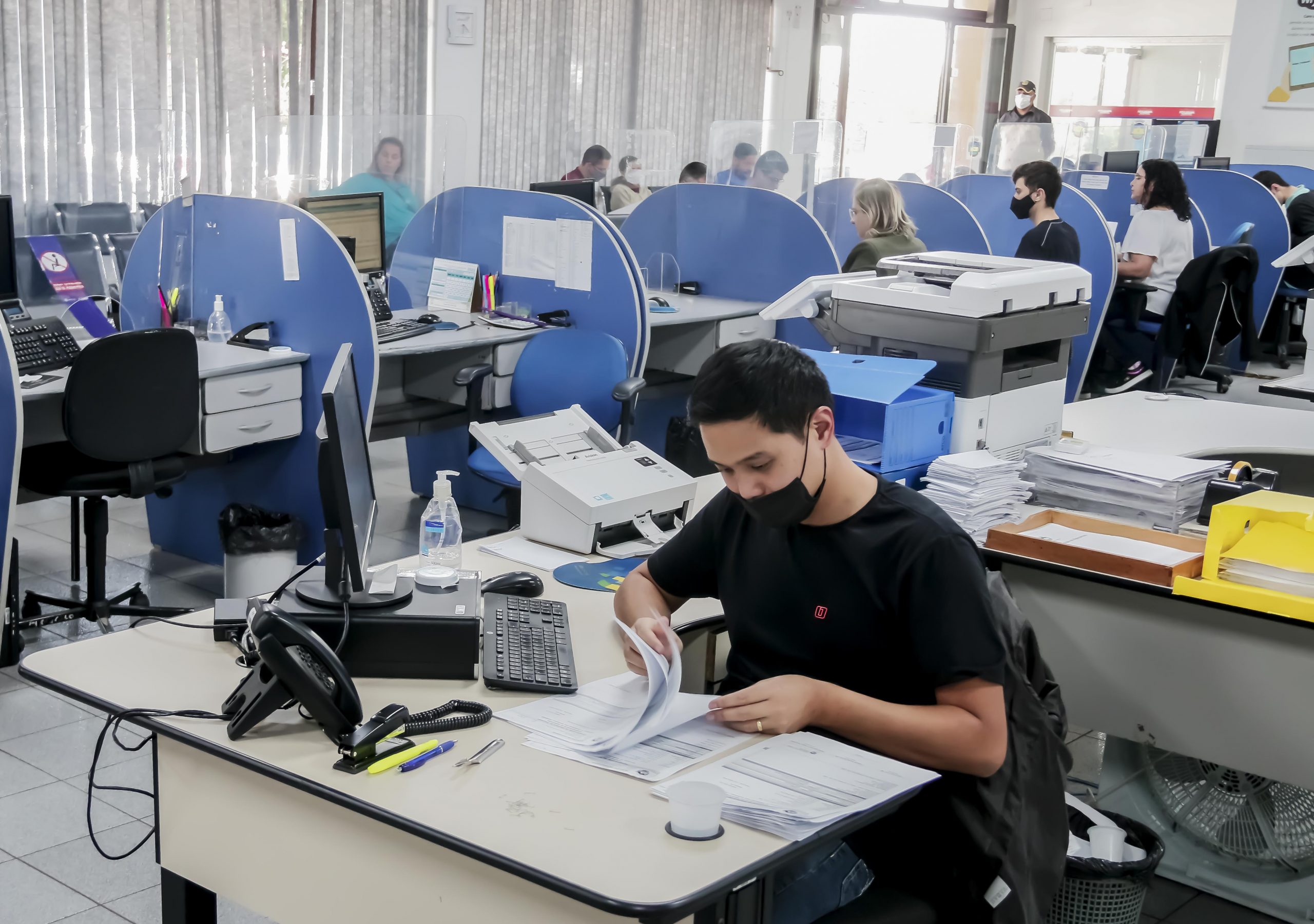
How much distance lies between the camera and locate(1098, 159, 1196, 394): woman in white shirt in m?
6.68

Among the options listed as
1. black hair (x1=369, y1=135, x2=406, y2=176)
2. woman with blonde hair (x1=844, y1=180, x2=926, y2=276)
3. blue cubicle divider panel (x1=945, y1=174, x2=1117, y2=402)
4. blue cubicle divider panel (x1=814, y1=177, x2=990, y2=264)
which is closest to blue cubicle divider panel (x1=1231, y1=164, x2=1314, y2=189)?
blue cubicle divider panel (x1=945, y1=174, x2=1117, y2=402)

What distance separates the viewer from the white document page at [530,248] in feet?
14.9

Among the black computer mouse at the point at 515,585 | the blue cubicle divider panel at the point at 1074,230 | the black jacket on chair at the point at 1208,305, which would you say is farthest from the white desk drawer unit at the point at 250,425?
the black jacket on chair at the point at 1208,305

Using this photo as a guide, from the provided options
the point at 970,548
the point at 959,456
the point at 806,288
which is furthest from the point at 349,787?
the point at 806,288

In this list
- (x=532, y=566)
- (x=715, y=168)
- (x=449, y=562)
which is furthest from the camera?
(x=715, y=168)

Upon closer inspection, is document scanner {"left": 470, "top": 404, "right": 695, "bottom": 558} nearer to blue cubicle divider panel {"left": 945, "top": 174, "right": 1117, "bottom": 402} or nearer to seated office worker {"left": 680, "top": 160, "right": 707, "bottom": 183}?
blue cubicle divider panel {"left": 945, "top": 174, "right": 1117, "bottom": 402}

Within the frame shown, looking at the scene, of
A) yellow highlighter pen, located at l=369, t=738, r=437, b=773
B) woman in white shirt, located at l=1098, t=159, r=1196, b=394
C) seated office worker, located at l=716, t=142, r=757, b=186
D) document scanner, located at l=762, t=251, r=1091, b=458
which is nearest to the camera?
yellow highlighter pen, located at l=369, t=738, r=437, b=773

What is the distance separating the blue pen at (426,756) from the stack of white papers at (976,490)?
49.5 inches

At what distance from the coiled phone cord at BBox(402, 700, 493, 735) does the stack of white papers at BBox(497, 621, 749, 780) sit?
0.11 ft

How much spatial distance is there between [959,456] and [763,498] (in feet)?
3.52

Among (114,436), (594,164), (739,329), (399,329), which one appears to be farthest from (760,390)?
(594,164)

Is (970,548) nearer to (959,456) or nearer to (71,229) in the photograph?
(959,456)

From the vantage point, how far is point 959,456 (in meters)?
2.58

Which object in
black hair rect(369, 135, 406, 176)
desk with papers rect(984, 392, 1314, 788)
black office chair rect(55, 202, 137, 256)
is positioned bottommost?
desk with papers rect(984, 392, 1314, 788)
